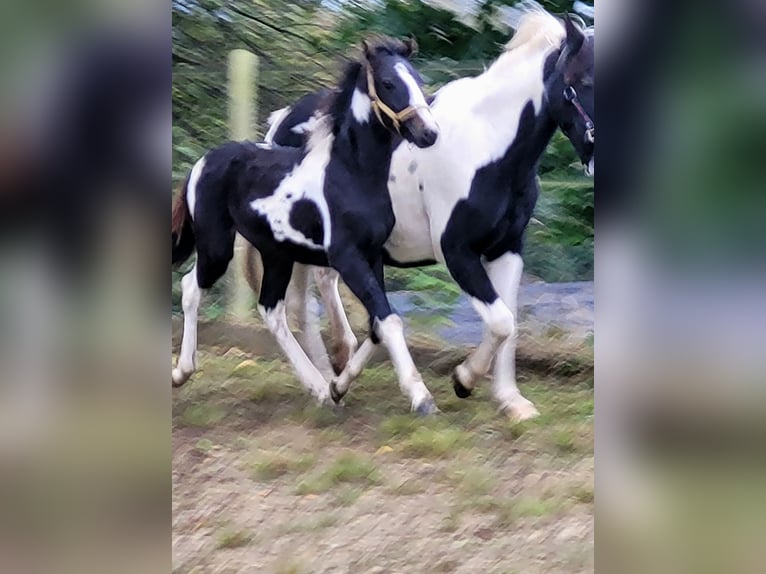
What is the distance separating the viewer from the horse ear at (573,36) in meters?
1.79

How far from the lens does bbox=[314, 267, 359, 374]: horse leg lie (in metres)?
1.86

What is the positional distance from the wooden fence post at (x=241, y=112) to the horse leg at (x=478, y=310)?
0.47 metres

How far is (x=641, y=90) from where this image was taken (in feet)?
5.84

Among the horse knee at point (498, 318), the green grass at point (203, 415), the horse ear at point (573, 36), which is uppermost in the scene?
the horse ear at point (573, 36)

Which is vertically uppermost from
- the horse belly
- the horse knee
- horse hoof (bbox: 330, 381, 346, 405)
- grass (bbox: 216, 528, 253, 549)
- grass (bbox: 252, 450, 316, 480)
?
the horse belly

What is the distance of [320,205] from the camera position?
188cm

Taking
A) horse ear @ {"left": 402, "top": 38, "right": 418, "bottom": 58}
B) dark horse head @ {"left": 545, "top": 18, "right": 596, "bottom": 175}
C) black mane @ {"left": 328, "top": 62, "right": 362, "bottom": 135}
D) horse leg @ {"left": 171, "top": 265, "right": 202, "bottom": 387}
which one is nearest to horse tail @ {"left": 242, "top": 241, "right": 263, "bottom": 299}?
horse leg @ {"left": 171, "top": 265, "right": 202, "bottom": 387}

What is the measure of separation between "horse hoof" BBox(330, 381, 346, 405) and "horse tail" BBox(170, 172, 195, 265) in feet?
1.48

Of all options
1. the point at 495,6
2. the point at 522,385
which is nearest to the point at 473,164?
the point at 495,6

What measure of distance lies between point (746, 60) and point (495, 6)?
0.55 metres

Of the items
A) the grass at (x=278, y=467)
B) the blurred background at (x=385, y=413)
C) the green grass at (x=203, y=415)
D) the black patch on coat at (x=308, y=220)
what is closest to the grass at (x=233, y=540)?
the blurred background at (x=385, y=413)

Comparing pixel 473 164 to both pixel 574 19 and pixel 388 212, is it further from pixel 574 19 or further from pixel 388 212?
pixel 574 19

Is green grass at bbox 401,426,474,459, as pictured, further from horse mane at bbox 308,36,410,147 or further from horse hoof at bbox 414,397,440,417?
horse mane at bbox 308,36,410,147

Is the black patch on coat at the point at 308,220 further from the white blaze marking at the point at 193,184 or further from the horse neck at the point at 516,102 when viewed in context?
the horse neck at the point at 516,102
